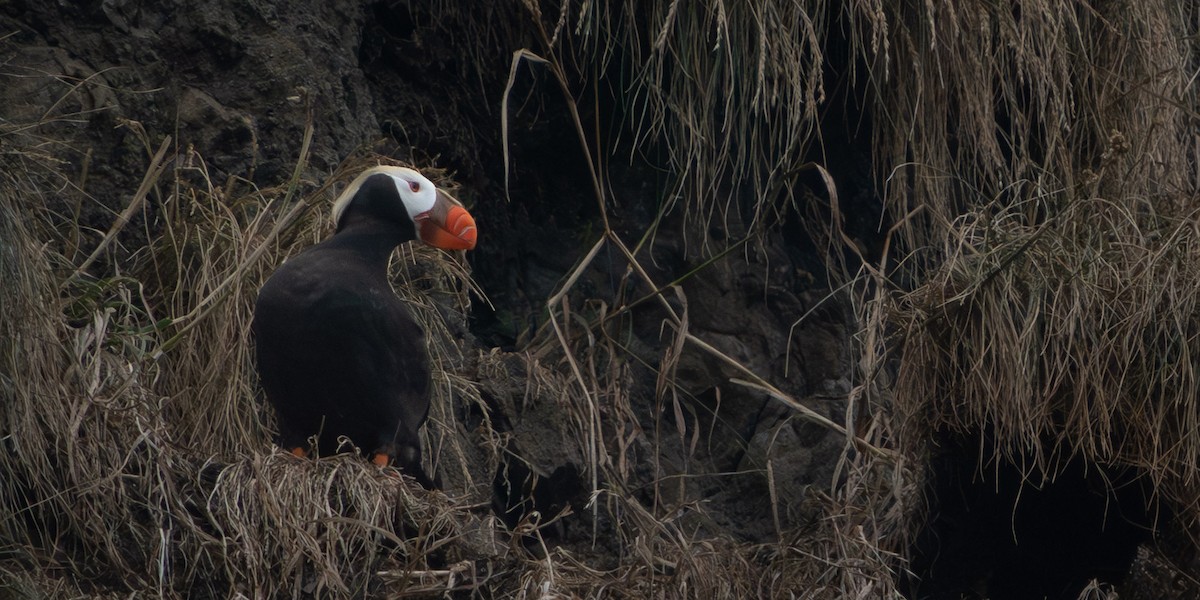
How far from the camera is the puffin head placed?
242 centimetres

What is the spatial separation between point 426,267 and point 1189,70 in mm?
2092

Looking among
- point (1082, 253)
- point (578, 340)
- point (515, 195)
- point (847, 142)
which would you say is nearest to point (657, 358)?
point (578, 340)

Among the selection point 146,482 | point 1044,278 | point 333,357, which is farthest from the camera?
point 1044,278

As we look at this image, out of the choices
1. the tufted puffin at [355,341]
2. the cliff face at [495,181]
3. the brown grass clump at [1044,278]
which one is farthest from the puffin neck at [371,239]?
the brown grass clump at [1044,278]

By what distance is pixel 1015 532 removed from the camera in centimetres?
285

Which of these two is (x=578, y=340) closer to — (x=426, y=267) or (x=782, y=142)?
(x=426, y=267)

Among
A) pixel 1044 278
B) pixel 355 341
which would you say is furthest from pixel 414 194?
pixel 1044 278

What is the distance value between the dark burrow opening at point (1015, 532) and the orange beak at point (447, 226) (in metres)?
1.11

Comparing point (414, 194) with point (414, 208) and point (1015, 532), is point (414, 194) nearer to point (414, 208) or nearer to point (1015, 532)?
point (414, 208)

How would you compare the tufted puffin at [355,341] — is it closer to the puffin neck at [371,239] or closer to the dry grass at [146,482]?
the puffin neck at [371,239]

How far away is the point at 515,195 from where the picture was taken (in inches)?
130

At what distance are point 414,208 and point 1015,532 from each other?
1.45 m

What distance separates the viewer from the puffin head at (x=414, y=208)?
7.93ft

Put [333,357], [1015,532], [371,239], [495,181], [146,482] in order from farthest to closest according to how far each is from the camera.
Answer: [495,181] < [1015,532] < [371,239] < [333,357] < [146,482]
